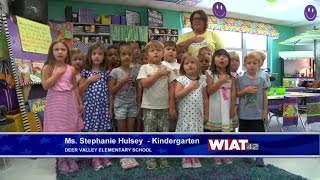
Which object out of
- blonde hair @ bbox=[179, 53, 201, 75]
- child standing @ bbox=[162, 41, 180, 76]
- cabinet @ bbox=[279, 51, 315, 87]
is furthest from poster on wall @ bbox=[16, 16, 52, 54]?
cabinet @ bbox=[279, 51, 315, 87]

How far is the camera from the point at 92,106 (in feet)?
5.98

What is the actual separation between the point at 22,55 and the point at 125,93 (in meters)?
1.06

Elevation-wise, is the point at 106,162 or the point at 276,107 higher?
the point at 276,107

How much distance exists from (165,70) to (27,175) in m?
1.09

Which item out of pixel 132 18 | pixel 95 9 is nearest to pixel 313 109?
pixel 132 18

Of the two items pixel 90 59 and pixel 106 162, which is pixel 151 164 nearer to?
pixel 106 162

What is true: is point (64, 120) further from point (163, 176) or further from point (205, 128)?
point (205, 128)

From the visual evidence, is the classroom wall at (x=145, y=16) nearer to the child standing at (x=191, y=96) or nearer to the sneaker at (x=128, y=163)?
the child standing at (x=191, y=96)

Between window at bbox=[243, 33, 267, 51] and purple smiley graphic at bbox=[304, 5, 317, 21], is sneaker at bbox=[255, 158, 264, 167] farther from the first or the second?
purple smiley graphic at bbox=[304, 5, 317, 21]

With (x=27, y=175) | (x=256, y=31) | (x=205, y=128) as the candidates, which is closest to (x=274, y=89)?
(x=256, y=31)

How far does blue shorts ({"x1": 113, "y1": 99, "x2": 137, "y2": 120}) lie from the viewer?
1831 millimetres

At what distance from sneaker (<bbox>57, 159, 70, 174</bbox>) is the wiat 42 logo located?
37.1 inches

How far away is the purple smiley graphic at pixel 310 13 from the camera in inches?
96.5

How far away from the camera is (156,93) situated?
1720mm
